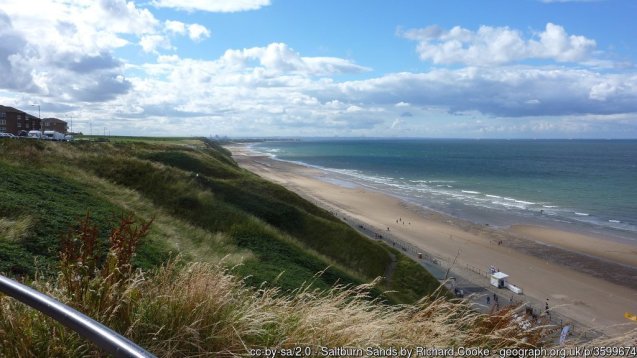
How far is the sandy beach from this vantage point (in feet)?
97.6

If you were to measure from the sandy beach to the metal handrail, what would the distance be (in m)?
24.4

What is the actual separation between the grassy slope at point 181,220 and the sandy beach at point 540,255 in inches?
281

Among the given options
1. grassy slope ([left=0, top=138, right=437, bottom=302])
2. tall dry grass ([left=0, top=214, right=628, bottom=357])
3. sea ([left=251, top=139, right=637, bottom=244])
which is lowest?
sea ([left=251, top=139, right=637, bottom=244])

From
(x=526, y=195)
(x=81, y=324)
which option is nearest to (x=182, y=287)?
(x=81, y=324)

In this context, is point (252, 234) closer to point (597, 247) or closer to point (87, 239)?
point (87, 239)

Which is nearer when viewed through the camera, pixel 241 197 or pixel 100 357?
pixel 100 357

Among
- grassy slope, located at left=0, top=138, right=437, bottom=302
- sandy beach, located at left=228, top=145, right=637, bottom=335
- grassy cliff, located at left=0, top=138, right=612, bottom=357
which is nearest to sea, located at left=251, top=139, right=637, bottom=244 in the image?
sandy beach, located at left=228, top=145, right=637, bottom=335

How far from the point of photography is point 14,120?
82.5m

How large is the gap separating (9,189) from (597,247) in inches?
1771

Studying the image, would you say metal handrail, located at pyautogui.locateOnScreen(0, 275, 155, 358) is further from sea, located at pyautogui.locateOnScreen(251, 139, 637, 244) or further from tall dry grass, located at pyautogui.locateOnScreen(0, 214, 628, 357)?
sea, located at pyautogui.locateOnScreen(251, 139, 637, 244)

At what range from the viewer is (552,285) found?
32812 mm

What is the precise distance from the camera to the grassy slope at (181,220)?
12.1m

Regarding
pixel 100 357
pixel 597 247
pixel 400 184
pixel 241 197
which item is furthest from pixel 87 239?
pixel 400 184

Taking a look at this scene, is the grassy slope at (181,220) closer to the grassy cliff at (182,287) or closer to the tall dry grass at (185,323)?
the grassy cliff at (182,287)
